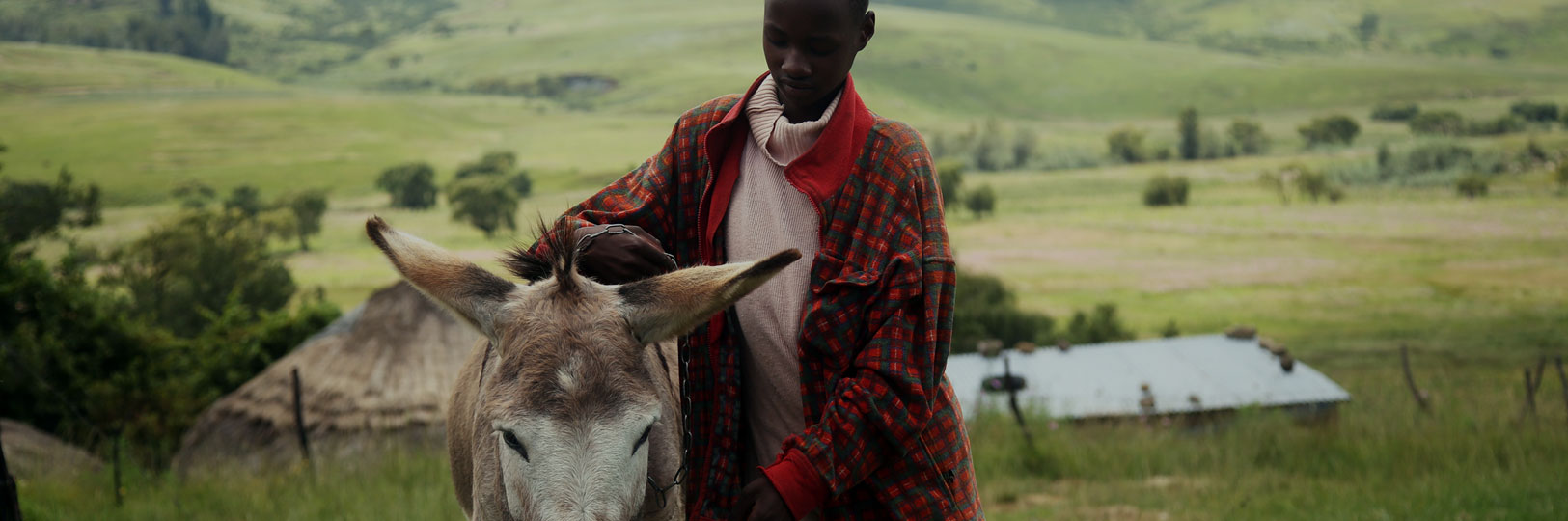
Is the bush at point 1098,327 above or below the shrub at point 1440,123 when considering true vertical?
below

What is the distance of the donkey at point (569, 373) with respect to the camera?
181 cm

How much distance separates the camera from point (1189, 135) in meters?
30.1

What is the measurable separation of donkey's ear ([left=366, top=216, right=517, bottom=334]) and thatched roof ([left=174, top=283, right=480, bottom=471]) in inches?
248

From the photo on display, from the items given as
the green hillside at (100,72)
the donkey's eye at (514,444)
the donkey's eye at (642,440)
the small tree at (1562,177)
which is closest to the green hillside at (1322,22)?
the small tree at (1562,177)

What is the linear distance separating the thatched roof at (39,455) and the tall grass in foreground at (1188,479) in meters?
0.57

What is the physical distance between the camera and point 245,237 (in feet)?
66.0

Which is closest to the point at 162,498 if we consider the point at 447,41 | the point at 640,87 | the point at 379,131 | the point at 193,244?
the point at 193,244

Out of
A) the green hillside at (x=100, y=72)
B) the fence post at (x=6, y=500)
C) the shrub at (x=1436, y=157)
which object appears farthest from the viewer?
the shrub at (x=1436, y=157)

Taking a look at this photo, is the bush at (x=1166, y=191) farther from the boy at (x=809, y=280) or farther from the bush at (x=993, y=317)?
the boy at (x=809, y=280)

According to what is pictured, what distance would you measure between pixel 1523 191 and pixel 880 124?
25161 millimetres

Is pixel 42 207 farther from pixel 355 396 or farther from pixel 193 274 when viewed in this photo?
pixel 355 396

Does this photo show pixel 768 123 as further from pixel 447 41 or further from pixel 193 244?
pixel 447 41

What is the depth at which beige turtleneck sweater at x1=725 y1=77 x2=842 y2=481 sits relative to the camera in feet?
7.12

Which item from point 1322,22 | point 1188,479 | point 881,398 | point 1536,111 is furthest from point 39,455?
point 1322,22
